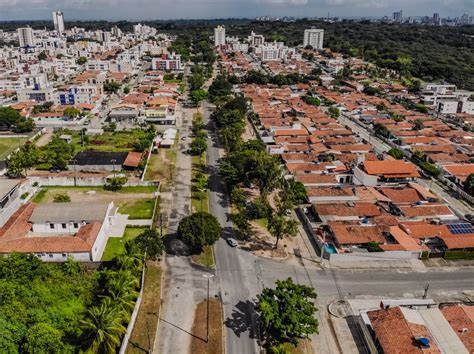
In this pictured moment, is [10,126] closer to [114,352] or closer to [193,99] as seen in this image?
[193,99]

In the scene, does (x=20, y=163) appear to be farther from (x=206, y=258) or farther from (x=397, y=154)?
(x=397, y=154)

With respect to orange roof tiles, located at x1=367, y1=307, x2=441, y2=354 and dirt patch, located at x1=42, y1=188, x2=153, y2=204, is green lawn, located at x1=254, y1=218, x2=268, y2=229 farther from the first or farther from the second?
orange roof tiles, located at x1=367, y1=307, x2=441, y2=354

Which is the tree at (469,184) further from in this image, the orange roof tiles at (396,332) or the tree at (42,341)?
the tree at (42,341)

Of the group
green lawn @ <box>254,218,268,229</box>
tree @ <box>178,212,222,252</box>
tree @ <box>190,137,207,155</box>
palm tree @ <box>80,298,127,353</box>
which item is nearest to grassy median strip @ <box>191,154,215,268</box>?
tree @ <box>190,137,207,155</box>

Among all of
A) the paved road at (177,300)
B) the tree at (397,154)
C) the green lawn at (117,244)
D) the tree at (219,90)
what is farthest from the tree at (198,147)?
the tree at (219,90)

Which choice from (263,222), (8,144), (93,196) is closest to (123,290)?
(263,222)

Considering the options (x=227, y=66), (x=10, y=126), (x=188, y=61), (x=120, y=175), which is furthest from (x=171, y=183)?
(x=188, y=61)
